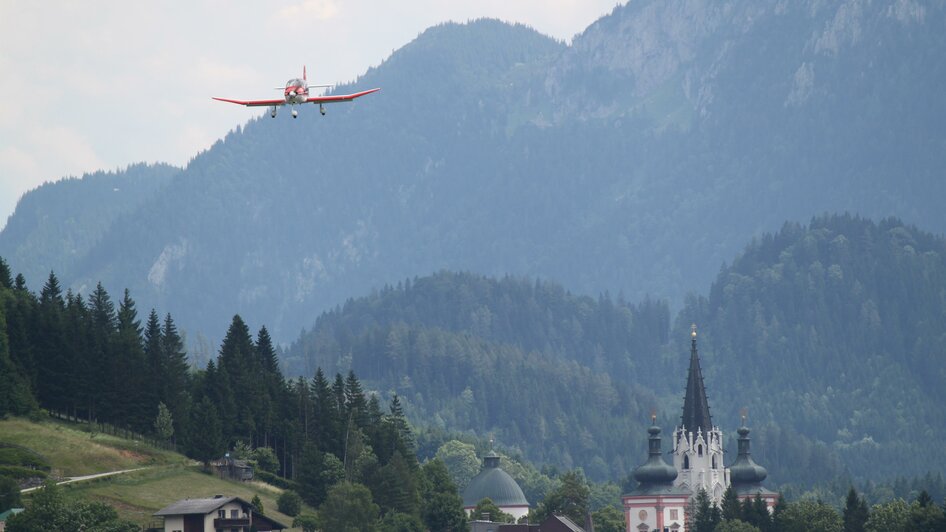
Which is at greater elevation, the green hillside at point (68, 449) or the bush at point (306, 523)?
the green hillside at point (68, 449)

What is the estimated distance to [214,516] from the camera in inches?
7057

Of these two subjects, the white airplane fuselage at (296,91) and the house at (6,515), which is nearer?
the white airplane fuselage at (296,91)

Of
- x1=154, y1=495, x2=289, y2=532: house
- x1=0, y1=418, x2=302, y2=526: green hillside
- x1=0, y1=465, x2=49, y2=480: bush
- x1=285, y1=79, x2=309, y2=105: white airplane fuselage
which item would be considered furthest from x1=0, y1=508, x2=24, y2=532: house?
x1=285, y1=79, x2=309, y2=105: white airplane fuselage

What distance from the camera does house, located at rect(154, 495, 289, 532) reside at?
176750 millimetres

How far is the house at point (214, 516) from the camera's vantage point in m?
177

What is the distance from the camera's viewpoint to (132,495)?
184m

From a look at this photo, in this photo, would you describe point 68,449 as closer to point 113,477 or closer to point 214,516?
point 113,477

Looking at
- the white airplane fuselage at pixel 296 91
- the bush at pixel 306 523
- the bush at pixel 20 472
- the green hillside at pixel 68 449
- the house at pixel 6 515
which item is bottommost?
the house at pixel 6 515

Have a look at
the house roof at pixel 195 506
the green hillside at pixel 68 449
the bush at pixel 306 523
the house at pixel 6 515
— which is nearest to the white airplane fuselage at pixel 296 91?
the house at pixel 6 515

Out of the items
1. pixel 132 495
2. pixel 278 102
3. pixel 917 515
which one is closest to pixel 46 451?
pixel 132 495

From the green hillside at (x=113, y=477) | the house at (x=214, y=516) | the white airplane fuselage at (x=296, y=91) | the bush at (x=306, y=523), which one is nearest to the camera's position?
the white airplane fuselage at (x=296, y=91)

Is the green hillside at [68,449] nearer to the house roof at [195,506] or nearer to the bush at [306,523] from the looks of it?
the house roof at [195,506]

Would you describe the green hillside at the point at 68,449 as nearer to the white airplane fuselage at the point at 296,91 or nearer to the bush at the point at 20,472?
the bush at the point at 20,472

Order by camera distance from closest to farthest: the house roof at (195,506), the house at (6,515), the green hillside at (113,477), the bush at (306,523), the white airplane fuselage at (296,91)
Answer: the white airplane fuselage at (296,91), the house at (6,515), the house roof at (195,506), the green hillside at (113,477), the bush at (306,523)
